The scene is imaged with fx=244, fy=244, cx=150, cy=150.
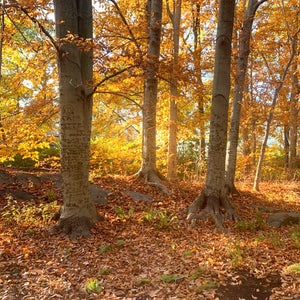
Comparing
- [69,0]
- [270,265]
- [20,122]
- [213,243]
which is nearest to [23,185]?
[20,122]

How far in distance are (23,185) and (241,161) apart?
36.2 ft

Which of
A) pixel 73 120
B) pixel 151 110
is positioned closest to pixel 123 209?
pixel 73 120

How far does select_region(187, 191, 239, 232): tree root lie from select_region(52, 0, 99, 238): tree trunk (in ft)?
7.59

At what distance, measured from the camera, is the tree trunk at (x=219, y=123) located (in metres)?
5.74

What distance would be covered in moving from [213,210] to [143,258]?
2.28 metres

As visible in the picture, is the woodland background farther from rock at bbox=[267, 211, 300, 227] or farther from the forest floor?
rock at bbox=[267, 211, 300, 227]

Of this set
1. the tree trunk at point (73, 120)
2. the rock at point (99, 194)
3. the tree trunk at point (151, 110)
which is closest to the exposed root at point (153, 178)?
the tree trunk at point (151, 110)

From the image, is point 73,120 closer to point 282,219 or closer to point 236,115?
point 282,219

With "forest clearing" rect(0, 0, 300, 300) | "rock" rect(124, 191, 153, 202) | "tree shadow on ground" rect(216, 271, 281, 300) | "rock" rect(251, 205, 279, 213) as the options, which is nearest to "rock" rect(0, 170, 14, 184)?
"forest clearing" rect(0, 0, 300, 300)

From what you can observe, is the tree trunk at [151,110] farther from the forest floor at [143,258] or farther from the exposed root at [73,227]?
the exposed root at [73,227]

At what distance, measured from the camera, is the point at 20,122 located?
6941mm

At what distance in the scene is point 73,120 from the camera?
15.4 ft

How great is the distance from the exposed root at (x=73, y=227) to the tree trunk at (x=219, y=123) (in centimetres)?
236

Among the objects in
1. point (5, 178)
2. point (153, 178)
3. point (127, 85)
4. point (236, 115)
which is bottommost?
point (153, 178)
